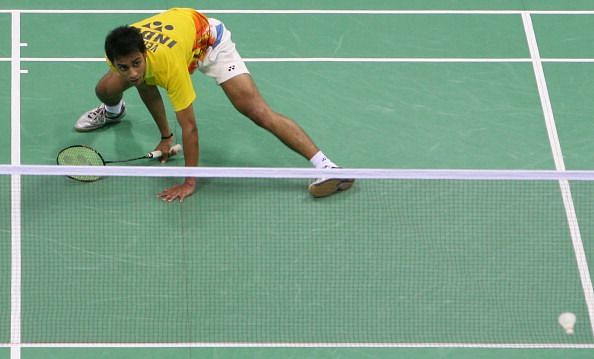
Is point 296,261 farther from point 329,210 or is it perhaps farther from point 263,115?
point 263,115

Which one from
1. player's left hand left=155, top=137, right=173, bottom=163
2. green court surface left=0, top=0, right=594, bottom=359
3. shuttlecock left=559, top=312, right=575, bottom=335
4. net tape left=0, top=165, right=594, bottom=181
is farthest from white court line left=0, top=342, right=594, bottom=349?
player's left hand left=155, top=137, right=173, bottom=163

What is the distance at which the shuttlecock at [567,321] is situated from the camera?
28.4 feet

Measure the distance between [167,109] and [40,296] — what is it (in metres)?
2.20

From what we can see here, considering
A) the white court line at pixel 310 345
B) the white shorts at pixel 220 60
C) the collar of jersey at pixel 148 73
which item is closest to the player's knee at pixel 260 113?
the white shorts at pixel 220 60

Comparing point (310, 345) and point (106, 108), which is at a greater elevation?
point (106, 108)

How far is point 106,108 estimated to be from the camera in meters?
9.88

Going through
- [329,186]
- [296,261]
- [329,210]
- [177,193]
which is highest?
[177,193]

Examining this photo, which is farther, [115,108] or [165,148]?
[115,108]

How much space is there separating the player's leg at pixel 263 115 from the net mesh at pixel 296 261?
1.07ft

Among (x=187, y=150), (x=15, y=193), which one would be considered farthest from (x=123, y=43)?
(x=15, y=193)

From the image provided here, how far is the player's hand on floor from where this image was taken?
9.41 metres

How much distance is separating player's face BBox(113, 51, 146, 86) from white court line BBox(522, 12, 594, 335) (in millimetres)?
3505

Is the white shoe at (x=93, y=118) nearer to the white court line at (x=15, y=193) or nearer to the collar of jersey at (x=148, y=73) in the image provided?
the white court line at (x=15, y=193)

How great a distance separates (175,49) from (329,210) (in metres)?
1.78
